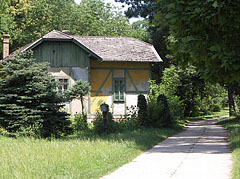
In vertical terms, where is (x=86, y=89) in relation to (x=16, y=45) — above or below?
below

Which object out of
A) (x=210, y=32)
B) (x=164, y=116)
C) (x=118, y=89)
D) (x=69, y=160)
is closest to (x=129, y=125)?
(x=164, y=116)

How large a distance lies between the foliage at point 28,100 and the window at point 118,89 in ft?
31.4

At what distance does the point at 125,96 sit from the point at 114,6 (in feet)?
97.2

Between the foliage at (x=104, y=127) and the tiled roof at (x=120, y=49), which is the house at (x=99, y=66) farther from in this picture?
the foliage at (x=104, y=127)

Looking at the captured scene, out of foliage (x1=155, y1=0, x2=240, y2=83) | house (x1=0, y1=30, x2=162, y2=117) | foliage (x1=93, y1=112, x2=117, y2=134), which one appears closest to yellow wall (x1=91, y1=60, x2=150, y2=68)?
house (x1=0, y1=30, x2=162, y2=117)

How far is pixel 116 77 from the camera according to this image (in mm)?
28281

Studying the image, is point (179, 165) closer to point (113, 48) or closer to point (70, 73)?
point (70, 73)

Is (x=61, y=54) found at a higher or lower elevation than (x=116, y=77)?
higher

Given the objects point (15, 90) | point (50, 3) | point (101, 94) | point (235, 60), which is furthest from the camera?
point (50, 3)

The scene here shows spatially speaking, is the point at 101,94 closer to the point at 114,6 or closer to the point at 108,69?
the point at 108,69

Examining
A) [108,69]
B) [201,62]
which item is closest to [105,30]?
[108,69]

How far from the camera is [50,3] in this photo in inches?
1865

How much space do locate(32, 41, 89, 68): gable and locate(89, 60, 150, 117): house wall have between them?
968mm

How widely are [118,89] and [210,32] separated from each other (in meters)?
18.7
